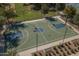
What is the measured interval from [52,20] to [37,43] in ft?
1.52

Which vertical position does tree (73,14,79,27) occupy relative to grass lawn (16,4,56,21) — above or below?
below

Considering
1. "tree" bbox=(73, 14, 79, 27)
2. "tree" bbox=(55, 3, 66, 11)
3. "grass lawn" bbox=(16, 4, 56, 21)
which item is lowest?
"tree" bbox=(73, 14, 79, 27)

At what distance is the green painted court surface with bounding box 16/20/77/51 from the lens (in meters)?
3.26

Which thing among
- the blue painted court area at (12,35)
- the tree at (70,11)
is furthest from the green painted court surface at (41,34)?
the tree at (70,11)

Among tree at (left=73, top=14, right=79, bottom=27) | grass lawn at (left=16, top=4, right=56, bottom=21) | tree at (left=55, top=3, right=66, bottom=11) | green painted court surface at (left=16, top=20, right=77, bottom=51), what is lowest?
green painted court surface at (left=16, top=20, right=77, bottom=51)

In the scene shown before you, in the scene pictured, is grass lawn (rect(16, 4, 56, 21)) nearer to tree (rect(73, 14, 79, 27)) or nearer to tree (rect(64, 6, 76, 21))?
tree (rect(64, 6, 76, 21))

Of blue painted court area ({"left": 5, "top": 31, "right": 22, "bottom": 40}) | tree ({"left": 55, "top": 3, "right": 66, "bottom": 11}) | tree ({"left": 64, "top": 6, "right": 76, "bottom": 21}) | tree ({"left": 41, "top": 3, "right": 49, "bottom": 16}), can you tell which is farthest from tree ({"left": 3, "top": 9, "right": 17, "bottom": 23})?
tree ({"left": 64, "top": 6, "right": 76, "bottom": 21})

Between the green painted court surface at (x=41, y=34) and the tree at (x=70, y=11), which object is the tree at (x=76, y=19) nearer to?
the tree at (x=70, y=11)

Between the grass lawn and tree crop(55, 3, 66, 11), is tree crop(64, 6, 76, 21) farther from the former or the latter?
the grass lawn

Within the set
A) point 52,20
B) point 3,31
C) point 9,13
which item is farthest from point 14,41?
point 52,20

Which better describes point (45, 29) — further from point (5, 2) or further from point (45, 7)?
point (5, 2)

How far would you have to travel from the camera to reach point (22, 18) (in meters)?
3.32

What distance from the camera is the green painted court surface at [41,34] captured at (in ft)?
10.7

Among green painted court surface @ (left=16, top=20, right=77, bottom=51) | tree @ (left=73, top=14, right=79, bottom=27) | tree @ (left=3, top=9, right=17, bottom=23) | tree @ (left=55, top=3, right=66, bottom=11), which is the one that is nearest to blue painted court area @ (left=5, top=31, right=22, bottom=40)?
green painted court surface @ (left=16, top=20, right=77, bottom=51)
